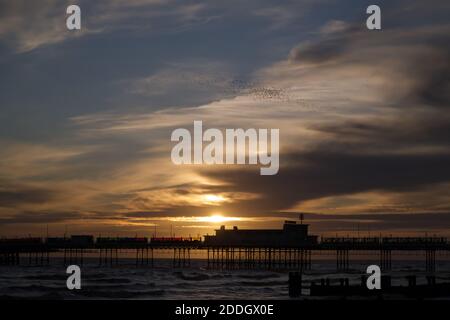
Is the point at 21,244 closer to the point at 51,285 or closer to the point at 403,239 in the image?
the point at 51,285

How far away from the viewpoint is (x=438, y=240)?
113375 millimetres

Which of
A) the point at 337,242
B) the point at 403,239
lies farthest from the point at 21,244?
the point at 403,239
